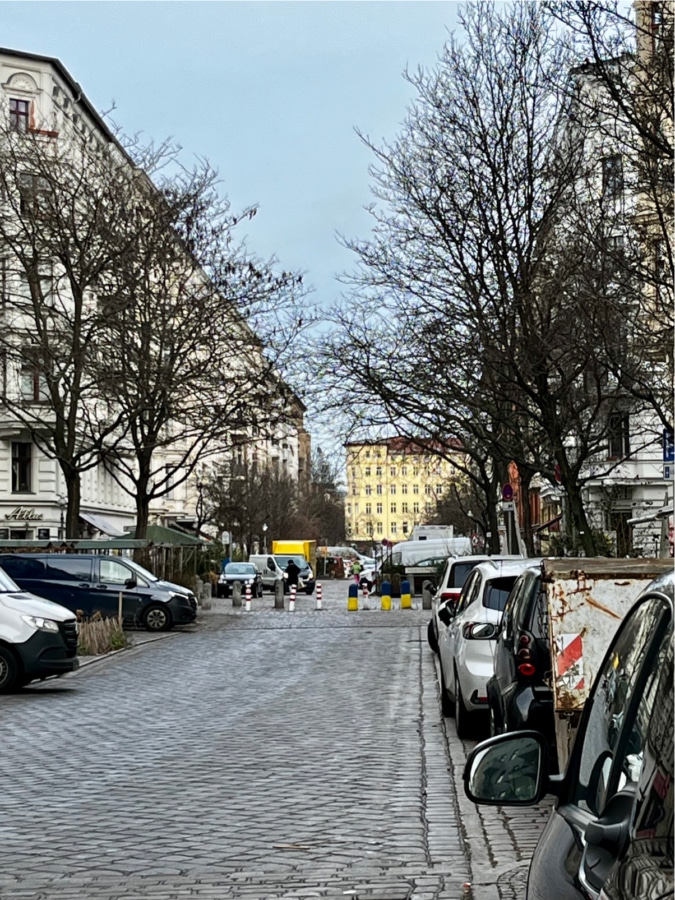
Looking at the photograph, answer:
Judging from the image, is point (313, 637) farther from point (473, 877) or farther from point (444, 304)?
point (473, 877)

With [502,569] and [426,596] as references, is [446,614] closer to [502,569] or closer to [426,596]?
[502,569]

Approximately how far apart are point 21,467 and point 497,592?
52155 millimetres

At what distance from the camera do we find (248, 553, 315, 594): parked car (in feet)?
225

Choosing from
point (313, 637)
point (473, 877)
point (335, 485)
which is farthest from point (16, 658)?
point (335, 485)

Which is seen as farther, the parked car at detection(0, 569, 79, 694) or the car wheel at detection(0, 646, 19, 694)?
the car wheel at detection(0, 646, 19, 694)

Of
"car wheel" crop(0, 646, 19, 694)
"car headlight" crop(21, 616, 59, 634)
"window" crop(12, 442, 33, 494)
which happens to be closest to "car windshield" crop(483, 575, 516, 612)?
"car headlight" crop(21, 616, 59, 634)

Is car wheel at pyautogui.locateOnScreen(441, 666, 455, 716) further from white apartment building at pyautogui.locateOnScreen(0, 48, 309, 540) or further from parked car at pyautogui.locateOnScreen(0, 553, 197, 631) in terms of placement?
white apartment building at pyautogui.locateOnScreen(0, 48, 309, 540)

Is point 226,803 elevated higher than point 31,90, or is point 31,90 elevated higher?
point 31,90

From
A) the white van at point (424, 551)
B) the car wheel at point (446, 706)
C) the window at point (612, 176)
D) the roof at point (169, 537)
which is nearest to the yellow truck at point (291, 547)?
the white van at point (424, 551)

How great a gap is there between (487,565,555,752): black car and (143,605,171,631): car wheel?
895 inches

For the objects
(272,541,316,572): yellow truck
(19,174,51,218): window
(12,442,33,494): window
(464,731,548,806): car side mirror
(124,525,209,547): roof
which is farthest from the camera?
(272,541,316,572): yellow truck

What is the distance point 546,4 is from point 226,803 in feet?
36.5

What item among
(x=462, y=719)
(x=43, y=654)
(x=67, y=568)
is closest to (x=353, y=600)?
(x=67, y=568)

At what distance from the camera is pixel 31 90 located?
6569cm
